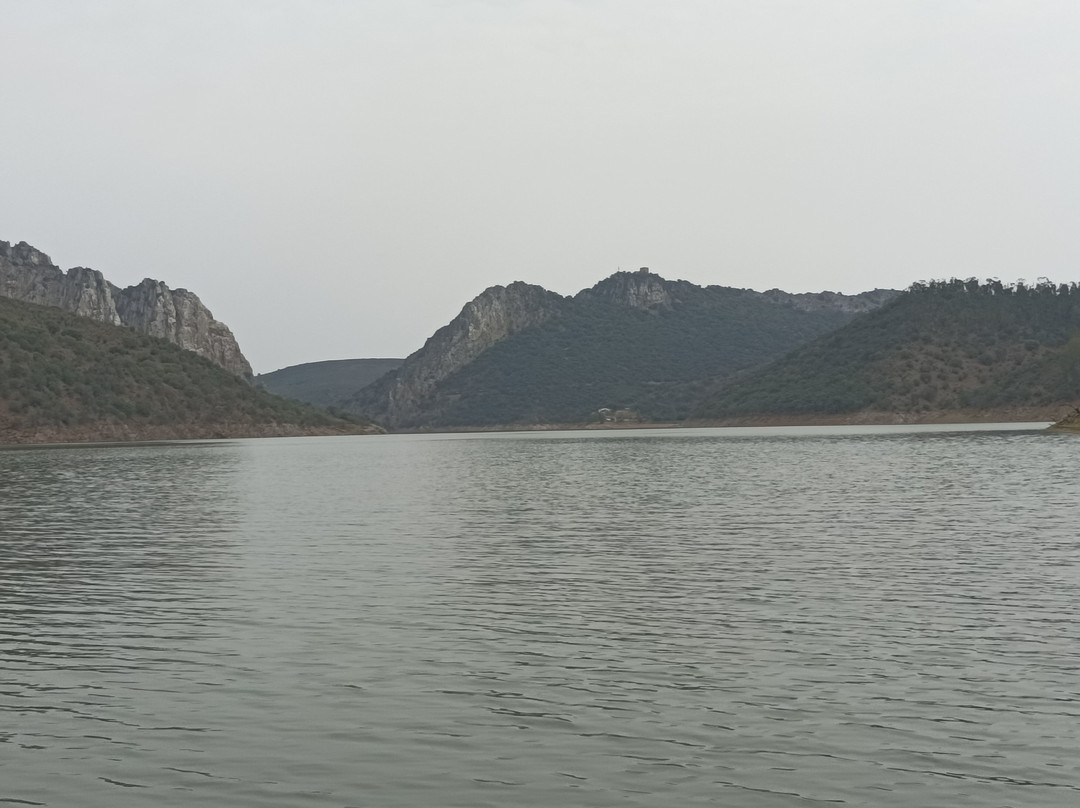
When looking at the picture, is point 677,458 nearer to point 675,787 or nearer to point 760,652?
point 760,652

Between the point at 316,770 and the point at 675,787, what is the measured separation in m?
4.39

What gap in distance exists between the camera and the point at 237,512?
58.5 meters

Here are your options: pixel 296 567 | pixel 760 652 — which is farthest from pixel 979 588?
pixel 296 567

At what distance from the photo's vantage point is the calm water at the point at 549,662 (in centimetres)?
1412

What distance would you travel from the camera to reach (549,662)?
68.7ft

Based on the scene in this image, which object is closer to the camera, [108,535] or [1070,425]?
[108,535]

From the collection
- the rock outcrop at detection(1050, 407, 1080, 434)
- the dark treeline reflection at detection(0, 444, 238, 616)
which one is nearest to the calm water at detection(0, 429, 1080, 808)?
the dark treeline reflection at detection(0, 444, 238, 616)

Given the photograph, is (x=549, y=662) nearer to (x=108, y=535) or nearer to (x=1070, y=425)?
(x=108, y=535)

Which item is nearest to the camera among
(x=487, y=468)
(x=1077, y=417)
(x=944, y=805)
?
(x=944, y=805)

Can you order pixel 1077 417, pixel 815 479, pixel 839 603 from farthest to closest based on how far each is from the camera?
1. pixel 1077 417
2. pixel 815 479
3. pixel 839 603

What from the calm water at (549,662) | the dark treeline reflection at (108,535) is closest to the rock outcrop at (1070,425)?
the dark treeline reflection at (108,535)

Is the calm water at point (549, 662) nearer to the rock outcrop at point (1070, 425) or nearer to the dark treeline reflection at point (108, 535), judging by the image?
the dark treeline reflection at point (108, 535)

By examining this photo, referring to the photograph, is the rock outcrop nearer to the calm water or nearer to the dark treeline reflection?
the dark treeline reflection

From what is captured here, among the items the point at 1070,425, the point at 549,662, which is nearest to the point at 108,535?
the point at 549,662
